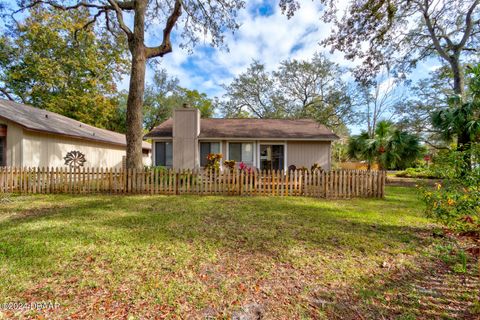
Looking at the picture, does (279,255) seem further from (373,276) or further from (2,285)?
(2,285)

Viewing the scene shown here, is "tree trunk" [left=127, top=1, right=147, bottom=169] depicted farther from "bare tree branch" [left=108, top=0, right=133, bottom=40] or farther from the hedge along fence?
the hedge along fence

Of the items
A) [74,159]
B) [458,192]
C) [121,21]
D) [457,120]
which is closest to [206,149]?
[121,21]

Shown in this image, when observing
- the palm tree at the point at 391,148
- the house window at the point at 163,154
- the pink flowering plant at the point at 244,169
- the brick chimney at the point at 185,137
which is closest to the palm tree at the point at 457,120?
the palm tree at the point at 391,148

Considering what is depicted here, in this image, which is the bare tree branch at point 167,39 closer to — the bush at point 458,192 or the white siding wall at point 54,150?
the white siding wall at point 54,150

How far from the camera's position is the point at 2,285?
8.86 ft

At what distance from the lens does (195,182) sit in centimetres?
910

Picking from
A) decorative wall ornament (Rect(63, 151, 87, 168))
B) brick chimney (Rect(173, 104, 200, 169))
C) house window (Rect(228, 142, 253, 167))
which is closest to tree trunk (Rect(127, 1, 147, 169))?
brick chimney (Rect(173, 104, 200, 169))

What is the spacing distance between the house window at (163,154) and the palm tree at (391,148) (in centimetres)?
1276

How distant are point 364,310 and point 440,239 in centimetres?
353

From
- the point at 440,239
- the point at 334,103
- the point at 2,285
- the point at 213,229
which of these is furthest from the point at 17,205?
the point at 334,103

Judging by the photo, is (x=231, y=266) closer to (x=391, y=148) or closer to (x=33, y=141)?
(x=33, y=141)

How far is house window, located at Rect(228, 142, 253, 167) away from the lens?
48.4 feet

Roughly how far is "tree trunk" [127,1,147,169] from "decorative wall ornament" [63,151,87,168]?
593 cm

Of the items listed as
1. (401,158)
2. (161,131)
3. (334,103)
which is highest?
(334,103)
